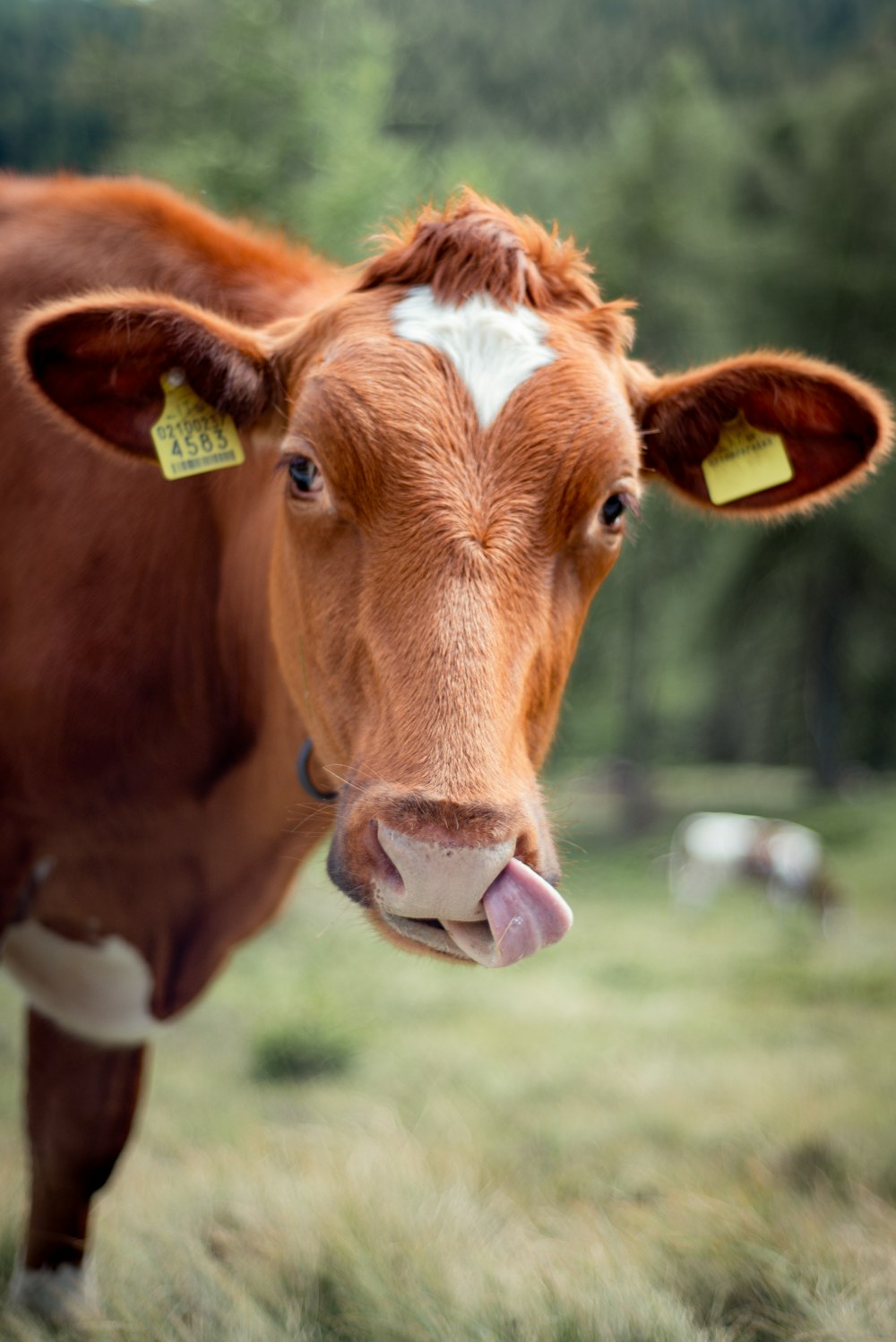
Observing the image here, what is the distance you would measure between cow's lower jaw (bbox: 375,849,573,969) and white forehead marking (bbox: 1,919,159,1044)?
5.22ft

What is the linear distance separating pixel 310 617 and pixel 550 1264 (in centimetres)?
207

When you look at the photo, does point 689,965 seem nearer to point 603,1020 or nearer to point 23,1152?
point 603,1020

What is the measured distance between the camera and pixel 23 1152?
4.88 metres

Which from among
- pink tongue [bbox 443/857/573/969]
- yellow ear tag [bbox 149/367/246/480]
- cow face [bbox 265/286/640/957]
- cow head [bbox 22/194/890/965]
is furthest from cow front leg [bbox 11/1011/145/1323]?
pink tongue [bbox 443/857/573/969]

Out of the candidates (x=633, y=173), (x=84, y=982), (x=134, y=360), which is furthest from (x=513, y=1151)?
(x=633, y=173)

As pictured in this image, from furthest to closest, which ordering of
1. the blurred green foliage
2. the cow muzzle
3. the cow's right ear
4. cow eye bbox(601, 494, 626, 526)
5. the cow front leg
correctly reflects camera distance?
1. the blurred green foliage
2. the cow front leg
3. the cow's right ear
4. cow eye bbox(601, 494, 626, 526)
5. the cow muzzle

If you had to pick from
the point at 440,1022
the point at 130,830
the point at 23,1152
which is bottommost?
the point at 440,1022

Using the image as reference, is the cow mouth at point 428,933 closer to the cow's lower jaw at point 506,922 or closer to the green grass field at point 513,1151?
the cow's lower jaw at point 506,922

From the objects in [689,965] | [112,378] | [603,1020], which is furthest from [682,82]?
[112,378]

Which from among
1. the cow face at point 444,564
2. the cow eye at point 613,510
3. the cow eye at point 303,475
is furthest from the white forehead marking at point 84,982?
the cow eye at point 613,510

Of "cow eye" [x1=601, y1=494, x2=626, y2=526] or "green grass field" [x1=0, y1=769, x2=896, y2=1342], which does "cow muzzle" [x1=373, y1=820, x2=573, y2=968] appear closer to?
"green grass field" [x1=0, y1=769, x2=896, y2=1342]

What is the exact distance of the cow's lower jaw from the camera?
1.80 m

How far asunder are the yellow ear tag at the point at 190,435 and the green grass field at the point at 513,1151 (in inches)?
42.0

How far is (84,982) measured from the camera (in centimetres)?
328
